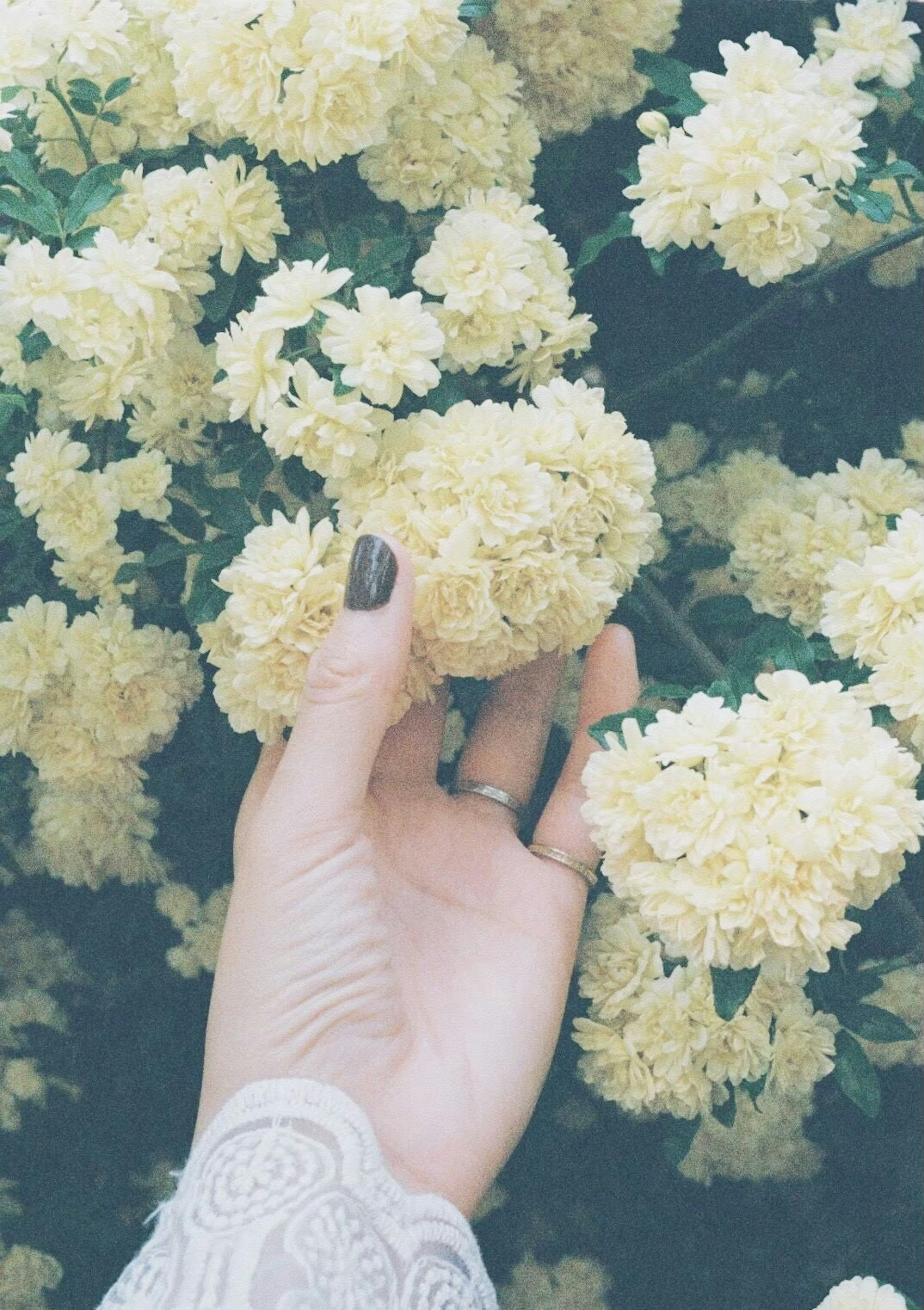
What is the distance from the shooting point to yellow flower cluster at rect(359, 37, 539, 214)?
1475 mm

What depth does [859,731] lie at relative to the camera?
123cm

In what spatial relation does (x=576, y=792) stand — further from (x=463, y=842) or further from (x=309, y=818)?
(x=309, y=818)

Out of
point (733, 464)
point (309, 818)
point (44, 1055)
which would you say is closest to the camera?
point (309, 818)

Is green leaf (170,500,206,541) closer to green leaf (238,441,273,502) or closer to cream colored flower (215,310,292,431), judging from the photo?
green leaf (238,441,273,502)

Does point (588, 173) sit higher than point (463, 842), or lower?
higher

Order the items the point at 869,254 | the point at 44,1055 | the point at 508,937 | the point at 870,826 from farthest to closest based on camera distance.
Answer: the point at 44,1055 < the point at 869,254 < the point at 508,937 < the point at 870,826

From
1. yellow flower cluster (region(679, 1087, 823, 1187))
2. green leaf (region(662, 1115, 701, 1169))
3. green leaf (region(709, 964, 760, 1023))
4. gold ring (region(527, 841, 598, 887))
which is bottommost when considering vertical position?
yellow flower cluster (region(679, 1087, 823, 1187))

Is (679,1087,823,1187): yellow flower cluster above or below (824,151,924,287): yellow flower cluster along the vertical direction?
below

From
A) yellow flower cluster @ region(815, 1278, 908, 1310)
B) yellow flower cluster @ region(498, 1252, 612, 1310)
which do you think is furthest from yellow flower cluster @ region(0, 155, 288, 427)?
yellow flower cluster @ region(498, 1252, 612, 1310)

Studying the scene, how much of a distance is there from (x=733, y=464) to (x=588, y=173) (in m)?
0.54

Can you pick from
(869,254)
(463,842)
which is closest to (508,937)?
(463,842)

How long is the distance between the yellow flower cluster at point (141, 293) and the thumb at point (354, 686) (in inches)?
14.4

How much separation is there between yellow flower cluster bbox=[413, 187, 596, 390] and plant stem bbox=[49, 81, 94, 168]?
452mm

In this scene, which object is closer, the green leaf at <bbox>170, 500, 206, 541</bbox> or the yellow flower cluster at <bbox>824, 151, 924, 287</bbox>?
the green leaf at <bbox>170, 500, 206, 541</bbox>
